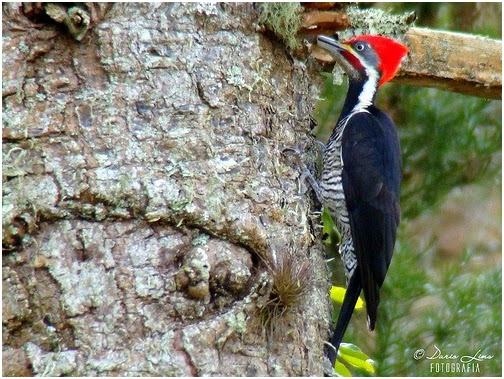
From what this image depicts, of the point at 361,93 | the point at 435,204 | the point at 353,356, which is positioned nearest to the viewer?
the point at 353,356

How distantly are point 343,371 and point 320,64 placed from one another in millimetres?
1318

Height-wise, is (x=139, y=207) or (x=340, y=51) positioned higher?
(x=340, y=51)

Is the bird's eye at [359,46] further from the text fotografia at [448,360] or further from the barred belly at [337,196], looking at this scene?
the text fotografia at [448,360]

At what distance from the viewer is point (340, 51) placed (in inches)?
132

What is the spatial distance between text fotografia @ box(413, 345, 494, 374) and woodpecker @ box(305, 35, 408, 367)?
1074 millimetres

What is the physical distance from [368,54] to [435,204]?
1496 millimetres

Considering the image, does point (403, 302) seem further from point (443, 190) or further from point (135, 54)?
point (135, 54)

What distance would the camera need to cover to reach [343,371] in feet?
9.84

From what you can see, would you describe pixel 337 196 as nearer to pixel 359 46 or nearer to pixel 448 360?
pixel 359 46

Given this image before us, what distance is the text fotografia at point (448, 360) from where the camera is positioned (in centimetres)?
428

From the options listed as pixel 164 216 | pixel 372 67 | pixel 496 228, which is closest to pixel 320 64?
pixel 372 67

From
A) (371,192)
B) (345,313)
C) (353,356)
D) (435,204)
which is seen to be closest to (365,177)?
(371,192)

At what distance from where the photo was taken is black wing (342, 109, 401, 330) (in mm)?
3354

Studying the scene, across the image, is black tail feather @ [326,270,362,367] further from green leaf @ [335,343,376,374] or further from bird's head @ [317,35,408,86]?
bird's head @ [317,35,408,86]
